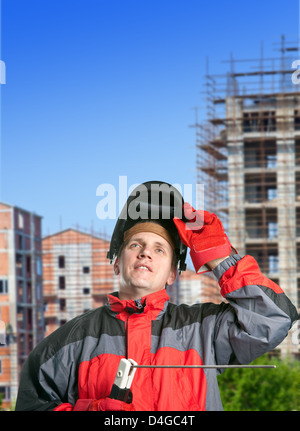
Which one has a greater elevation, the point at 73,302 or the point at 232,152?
the point at 232,152

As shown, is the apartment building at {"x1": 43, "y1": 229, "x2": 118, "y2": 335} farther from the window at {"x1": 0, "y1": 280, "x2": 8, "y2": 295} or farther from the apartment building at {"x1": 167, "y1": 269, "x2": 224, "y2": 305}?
the apartment building at {"x1": 167, "y1": 269, "x2": 224, "y2": 305}

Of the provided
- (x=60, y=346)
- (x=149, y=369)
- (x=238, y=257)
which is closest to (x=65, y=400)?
(x=60, y=346)

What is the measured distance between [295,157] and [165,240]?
2902 cm

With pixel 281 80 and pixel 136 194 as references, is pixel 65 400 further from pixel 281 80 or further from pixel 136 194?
pixel 281 80

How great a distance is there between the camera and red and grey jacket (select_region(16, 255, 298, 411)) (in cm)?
169

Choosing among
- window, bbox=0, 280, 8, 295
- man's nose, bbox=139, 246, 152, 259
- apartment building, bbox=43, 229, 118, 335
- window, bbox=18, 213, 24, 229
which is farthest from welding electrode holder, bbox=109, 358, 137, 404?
window, bbox=18, 213, 24, 229

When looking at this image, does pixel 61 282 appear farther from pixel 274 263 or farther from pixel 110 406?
pixel 110 406

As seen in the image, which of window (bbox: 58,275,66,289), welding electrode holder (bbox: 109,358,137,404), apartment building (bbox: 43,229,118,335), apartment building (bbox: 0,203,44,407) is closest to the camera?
Result: welding electrode holder (bbox: 109,358,137,404)

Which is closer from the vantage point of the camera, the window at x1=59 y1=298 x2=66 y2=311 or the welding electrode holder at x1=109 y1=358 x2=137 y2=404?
the welding electrode holder at x1=109 y1=358 x2=137 y2=404

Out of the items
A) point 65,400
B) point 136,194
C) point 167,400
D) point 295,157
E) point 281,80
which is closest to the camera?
point 167,400

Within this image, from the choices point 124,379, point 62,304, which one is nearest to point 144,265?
point 124,379

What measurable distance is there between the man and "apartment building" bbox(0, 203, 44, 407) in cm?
2945

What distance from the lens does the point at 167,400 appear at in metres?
1.68

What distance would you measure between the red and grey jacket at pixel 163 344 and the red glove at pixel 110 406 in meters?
0.04
